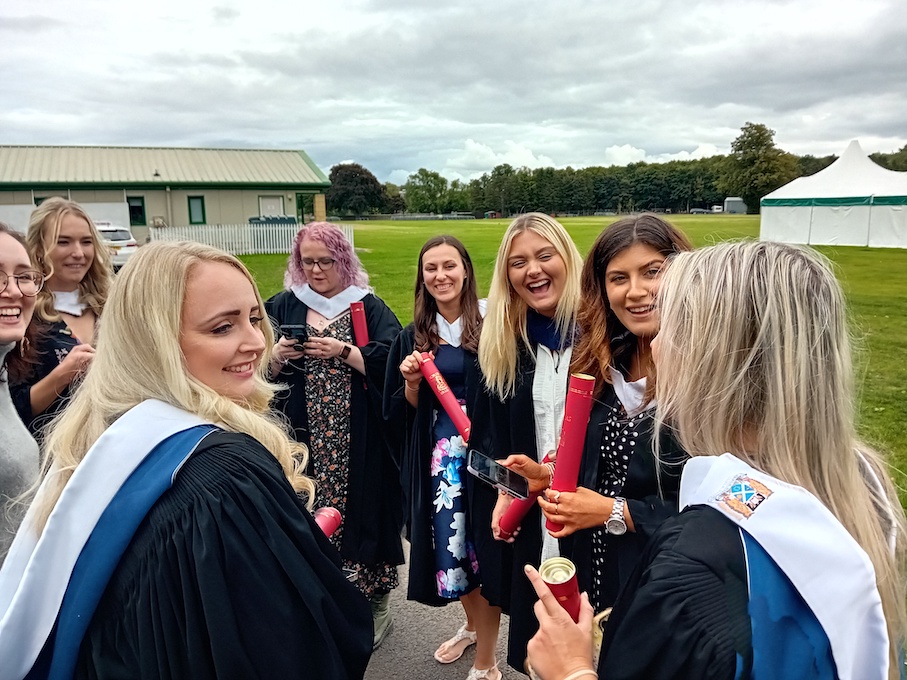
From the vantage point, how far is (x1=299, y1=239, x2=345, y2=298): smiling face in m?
3.85

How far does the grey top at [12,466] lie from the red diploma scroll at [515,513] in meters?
1.75

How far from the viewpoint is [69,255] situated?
11.1 feet

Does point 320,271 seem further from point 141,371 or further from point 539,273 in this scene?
point 141,371

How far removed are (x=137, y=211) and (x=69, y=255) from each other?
95.9 ft

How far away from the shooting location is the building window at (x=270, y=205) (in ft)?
99.7

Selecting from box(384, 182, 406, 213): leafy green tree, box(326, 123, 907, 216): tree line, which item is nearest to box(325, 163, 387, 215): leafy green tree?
box(384, 182, 406, 213): leafy green tree

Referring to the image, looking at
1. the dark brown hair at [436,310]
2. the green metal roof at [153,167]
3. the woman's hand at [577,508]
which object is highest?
the green metal roof at [153,167]

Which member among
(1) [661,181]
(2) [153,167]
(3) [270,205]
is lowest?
(3) [270,205]

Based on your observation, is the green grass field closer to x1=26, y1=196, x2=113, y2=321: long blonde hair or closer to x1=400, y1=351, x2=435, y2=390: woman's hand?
x1=400, y1=351, x2=435, y2=390: woman's hand

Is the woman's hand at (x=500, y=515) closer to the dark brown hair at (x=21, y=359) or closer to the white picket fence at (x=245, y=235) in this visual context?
the dark brown hair at (x=21, y=359)

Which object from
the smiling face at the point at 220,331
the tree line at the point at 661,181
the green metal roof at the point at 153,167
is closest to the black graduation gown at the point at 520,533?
the smiling face at the point at 220,331

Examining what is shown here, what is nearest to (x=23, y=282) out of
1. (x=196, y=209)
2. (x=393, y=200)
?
(x=196, y=209)

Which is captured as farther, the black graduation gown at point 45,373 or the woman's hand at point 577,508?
the black graduation gown at point 45,373

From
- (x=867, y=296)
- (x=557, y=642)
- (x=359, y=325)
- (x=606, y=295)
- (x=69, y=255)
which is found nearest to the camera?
(x=557, y=642)
